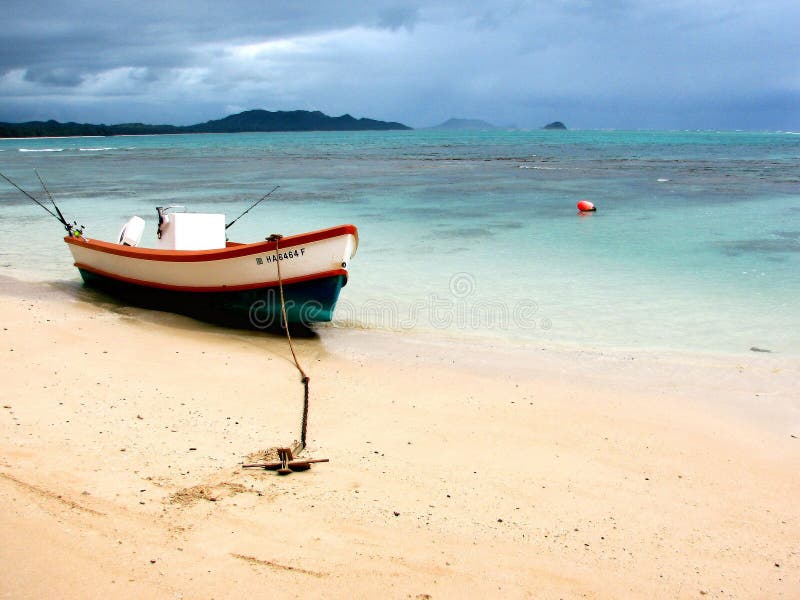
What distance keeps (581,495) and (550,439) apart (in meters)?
0.93

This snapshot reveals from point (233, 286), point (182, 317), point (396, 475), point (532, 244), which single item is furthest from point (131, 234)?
point (532, 244)

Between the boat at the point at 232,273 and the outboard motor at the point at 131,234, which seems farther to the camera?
the outboard motor at the point at 131,234

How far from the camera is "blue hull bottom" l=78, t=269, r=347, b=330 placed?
838cm

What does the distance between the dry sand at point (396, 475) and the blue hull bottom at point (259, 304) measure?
0.95 m

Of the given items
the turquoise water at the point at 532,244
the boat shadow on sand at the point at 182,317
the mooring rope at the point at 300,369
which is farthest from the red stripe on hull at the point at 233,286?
the turquoise water at the point at 532,244

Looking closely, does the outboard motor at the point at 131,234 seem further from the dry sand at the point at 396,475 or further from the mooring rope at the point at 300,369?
the mooring rope at the point at 300,369

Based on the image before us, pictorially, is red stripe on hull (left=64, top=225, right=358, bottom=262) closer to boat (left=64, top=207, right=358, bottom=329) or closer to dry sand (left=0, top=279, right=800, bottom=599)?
boat (left=64, top=207, right=358, bottom=329)

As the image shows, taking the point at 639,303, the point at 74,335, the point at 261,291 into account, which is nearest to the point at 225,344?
the point at 261,291

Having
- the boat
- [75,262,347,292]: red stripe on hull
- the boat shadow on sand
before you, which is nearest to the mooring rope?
the boat

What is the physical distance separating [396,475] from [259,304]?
4495 millimetres

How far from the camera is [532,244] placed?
15.0 meters

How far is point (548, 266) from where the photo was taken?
12789mm

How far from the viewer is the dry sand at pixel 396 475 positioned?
3525 mm

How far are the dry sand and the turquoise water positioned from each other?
1.50 metres
